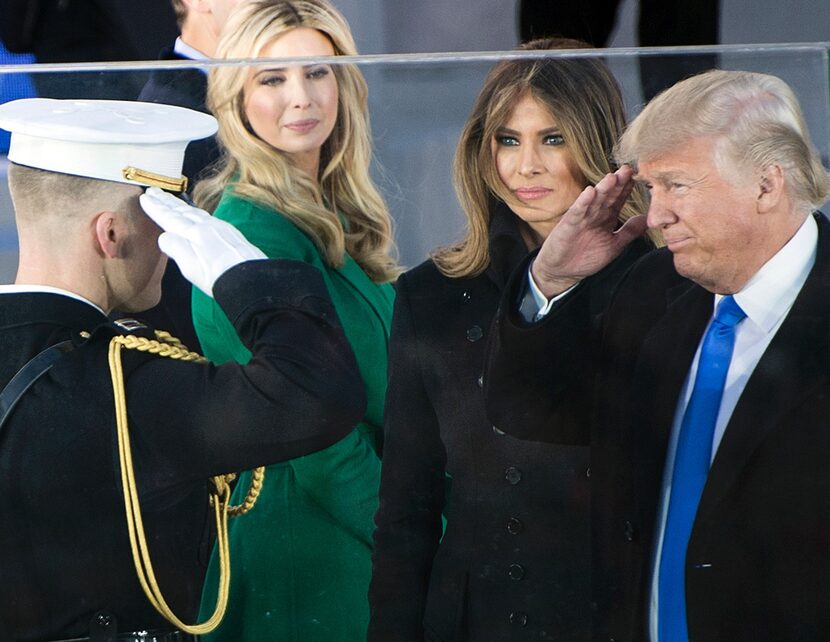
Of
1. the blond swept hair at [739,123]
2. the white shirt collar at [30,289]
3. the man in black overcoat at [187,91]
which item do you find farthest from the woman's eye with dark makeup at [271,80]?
the blond swept hair at [739,123]

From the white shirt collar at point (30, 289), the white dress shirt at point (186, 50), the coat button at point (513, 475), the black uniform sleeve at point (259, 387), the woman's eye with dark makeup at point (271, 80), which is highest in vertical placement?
the white dress shirt at point (186, 50)

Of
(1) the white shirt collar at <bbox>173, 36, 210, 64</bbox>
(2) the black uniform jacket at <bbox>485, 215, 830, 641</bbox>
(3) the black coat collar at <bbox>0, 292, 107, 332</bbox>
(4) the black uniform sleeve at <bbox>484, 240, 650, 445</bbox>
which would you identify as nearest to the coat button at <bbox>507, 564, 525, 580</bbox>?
(2) the black uniform jacket at <bbox>485, 215, 830, 641</bbox>

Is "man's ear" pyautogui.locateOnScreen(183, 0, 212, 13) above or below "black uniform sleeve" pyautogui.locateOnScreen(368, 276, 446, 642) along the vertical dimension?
above

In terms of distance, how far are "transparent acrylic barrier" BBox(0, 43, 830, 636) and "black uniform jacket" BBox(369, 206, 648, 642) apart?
0.42ft

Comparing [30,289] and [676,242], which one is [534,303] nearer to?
[676,242]

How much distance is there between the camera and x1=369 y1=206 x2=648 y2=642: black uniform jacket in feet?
7.19

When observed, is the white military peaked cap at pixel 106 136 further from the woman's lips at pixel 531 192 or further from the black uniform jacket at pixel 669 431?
the black uniform jacket at pixel 669 431

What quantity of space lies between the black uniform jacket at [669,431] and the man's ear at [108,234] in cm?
75

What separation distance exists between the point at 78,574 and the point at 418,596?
66 cm

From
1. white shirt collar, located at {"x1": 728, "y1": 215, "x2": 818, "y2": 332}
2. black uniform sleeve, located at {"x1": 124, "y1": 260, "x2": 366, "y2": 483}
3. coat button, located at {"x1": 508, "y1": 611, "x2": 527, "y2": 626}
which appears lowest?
coat button, located at {"x1": 508, "y1": 611, "x2": 527, "y2": 626}

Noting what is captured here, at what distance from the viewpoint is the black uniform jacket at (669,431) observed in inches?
83.8

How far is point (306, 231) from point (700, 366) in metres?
0.79

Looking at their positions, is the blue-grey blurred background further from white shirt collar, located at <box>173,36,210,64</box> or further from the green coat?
the green coat

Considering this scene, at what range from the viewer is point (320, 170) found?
2172 mm
